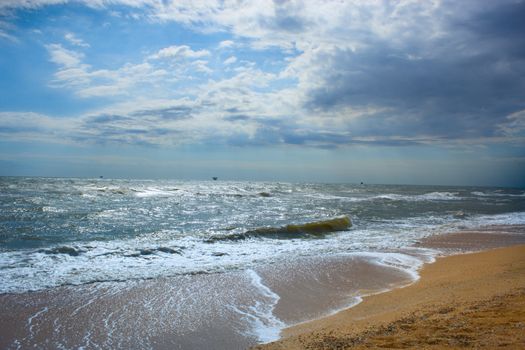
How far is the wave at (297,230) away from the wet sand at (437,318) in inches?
293

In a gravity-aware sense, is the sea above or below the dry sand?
below

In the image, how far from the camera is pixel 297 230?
16.7 m

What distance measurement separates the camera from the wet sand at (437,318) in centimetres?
395

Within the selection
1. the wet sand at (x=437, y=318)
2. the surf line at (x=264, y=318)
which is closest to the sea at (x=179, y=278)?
the surf line at (x=264, y=318)

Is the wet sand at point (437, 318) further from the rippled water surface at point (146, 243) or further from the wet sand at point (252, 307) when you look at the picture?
the rippled water surface at point (146, 243)

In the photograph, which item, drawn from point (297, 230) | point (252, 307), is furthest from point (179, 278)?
point (297, 230)

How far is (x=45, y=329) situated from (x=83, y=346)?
0.98 meters

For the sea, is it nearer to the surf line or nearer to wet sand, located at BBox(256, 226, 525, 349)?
the surf line

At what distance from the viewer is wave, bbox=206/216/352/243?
1457cm

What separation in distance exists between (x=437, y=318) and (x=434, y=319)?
7 cm

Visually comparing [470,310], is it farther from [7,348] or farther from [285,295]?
[7,348]

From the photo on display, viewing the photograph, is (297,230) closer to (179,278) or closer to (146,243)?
(146,243)

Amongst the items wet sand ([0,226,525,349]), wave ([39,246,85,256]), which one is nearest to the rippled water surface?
wave ([39,246,85,256])

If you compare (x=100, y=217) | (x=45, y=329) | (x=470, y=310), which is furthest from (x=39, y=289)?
(x=100, y=217)
